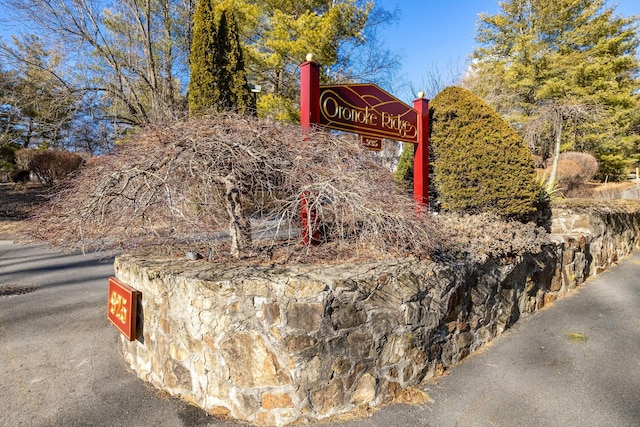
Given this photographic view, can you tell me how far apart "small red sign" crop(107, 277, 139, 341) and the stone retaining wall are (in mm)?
79

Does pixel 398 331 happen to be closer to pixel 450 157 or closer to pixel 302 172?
pixel 302 172

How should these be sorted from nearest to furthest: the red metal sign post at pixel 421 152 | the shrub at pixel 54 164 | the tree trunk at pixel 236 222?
1. the tree trunk at pixel 236 222
2. the red metal sign post at pixel 421 152
3. the shrub at pixel 54 164

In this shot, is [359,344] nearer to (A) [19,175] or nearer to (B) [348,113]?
(B) [348,113]

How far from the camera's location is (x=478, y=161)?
5.04 m

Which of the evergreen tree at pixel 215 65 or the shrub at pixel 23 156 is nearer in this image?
the evergreen tree at pixel 215 65

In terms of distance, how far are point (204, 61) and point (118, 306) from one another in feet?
19.9

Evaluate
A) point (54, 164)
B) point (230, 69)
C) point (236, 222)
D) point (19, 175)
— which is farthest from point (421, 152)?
point (19, 175)

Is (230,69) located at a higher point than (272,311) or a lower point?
higher

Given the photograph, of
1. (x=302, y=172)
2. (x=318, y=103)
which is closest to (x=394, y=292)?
(x=302, y=172)

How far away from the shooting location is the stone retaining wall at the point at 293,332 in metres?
2.19

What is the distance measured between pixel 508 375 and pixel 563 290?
2557 millimetres

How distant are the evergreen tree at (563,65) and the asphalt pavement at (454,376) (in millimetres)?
11465

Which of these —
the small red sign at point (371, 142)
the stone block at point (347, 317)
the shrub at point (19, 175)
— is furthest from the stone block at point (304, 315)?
the shrub at point (19, 175)

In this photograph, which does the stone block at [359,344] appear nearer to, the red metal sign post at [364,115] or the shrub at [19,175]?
the red metal sign post at [364,115]
